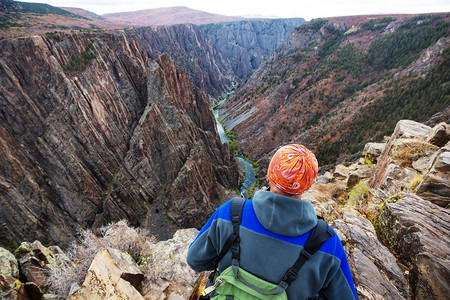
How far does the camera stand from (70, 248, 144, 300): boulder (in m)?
5.66

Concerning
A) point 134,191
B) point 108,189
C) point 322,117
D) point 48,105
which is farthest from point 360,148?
point 48,105

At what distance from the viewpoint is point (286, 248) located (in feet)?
8.51

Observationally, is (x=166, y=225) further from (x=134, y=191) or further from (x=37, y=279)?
(x=37, y=279)

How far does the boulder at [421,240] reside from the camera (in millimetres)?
4988

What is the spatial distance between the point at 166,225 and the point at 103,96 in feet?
80.2

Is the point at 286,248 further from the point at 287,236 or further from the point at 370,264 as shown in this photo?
the point at 370,264

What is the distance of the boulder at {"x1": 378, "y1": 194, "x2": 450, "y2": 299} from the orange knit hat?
4.64 m

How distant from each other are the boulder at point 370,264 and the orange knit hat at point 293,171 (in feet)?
12.6

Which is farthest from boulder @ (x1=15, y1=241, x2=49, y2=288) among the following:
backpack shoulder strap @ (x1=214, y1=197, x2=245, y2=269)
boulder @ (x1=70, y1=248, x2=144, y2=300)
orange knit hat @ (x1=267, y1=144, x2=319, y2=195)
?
orange knit hat @ (x1=267, y1=144, x2=319, y2=195)

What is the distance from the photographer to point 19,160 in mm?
29359

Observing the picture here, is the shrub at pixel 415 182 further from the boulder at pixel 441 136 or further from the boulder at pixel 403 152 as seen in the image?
the boulder at pixel 441 136

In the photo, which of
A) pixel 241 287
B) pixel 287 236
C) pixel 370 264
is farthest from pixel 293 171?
pixel 370 264

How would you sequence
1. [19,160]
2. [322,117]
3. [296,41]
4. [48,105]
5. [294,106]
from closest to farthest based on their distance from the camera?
1. [19,160]
2. [48,105]
3. [322,117]
4. [294,106]
5. [296,41]

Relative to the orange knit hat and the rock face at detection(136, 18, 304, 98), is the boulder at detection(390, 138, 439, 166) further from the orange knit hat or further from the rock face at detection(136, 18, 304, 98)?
the rock face at detection(136, 18, 304, 98)
